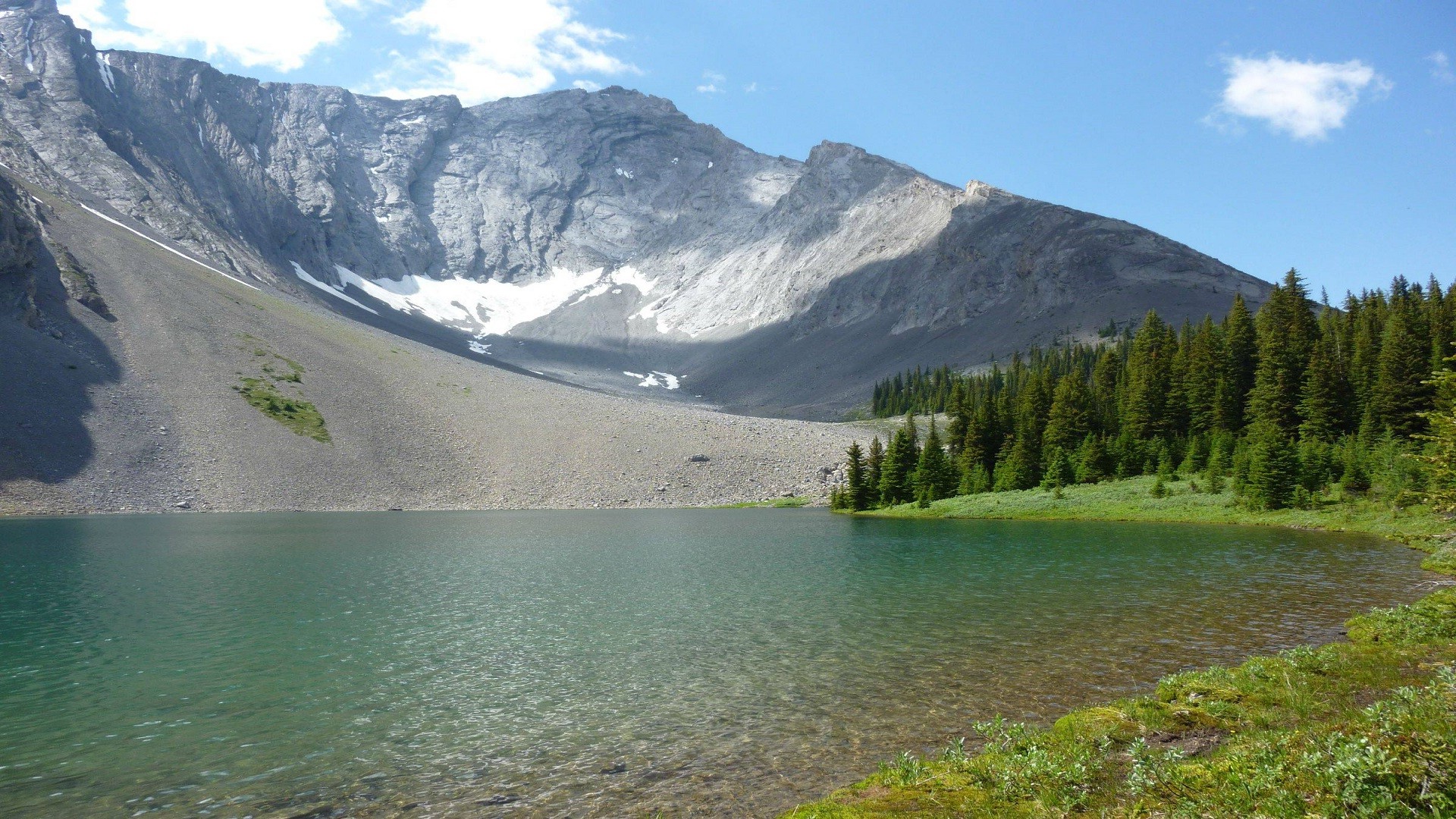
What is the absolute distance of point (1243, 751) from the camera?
27.6ft

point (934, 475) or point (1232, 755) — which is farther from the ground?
point (934, 475)

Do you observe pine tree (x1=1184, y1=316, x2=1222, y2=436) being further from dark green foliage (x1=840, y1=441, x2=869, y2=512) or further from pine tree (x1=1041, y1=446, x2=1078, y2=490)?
dark green foliage (x1=840, y1=441, x2=869, y2=512)

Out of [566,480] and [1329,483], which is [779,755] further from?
[566,480]

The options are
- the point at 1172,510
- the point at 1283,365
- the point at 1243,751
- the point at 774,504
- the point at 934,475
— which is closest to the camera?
the point at 1243,751

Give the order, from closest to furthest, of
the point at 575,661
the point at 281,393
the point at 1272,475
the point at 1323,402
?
1. the point at 575,661
2. the point at 1272,475
3. the point at 1323,402
4. the point at 281,393

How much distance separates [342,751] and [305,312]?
144582 mm

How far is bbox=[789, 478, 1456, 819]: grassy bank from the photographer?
625 centimetres

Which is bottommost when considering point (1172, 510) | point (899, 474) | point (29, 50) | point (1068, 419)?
point (1172, 510)

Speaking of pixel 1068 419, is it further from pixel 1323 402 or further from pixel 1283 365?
pixel 1323 402

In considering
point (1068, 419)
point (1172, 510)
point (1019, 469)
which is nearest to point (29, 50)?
point (1019, 469)

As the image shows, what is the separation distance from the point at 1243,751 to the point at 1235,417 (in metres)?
78.6

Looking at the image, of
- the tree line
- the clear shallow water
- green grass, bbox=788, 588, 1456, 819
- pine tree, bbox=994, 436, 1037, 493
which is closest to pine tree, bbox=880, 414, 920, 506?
the tree line

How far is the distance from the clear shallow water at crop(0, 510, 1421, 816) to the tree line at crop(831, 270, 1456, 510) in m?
18.9

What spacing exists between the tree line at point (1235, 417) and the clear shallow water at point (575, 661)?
1891cm
